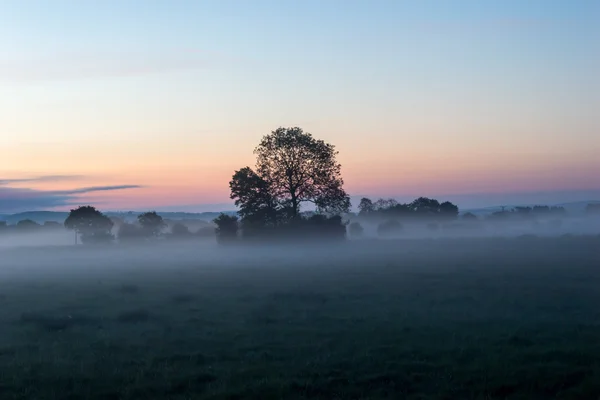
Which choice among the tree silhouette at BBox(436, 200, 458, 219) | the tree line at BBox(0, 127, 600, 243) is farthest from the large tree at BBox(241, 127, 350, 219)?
the tree silhouette at BBox(436, 200, 458, 219)

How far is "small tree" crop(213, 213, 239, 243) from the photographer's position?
76.1 metres

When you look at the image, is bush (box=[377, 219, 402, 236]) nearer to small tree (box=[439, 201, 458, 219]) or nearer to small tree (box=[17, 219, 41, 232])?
small tree (box=[439, 201, 458, 219])

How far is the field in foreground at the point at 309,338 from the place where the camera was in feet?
47.7

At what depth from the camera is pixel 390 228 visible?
431 feet

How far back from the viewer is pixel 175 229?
369 feet

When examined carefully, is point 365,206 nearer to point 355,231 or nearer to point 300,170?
point 355,231

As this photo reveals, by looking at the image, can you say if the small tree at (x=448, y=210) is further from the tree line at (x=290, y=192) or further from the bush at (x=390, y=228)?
the tree line at (x=290, y=192)

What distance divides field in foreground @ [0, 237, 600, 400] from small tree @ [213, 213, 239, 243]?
37.2 metres

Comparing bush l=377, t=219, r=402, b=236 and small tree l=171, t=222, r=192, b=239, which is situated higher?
small tree l=171, t=222, r=192, b=239

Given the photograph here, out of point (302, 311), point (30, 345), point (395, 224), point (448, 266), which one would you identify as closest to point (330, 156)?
point (448, 266)

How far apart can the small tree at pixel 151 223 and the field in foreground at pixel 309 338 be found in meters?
64.7

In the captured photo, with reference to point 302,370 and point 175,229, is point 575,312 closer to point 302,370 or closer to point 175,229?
point 302,370

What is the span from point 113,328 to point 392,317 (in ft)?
36.3

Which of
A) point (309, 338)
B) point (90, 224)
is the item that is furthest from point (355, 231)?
point (309, 338)
